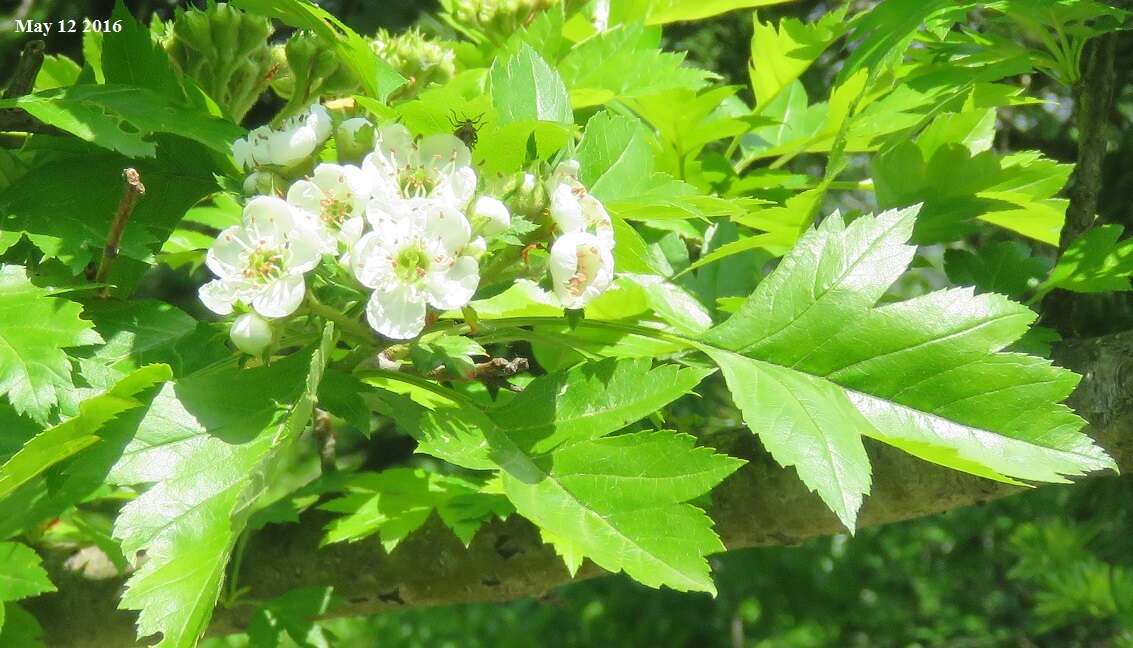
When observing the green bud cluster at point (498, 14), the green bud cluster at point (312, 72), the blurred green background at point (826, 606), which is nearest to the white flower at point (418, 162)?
A: the green bud cluster at point (312, 72)

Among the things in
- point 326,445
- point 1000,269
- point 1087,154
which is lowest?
point 326,445

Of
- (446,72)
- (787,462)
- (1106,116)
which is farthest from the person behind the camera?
(1106,116)

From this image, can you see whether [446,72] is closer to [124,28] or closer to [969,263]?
[124,28]

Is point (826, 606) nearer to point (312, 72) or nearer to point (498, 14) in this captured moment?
point (498, 14)

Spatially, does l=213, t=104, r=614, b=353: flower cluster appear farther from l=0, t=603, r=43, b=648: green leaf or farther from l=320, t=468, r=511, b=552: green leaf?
l=0, t=603, r=43, b=648: green leaf

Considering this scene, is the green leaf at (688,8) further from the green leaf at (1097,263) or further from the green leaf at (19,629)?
the green leaf at (19,629)

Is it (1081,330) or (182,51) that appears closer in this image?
(182,51)

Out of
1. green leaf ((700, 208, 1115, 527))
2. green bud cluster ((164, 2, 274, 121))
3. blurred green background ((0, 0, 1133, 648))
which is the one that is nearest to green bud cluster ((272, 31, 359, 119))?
green bud cluster ((164, 2, 274, 121))

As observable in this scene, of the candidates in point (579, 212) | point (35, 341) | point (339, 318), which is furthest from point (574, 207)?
point (35, 341)

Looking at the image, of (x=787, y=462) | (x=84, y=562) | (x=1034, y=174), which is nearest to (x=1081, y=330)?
(x=1034, y=174)
